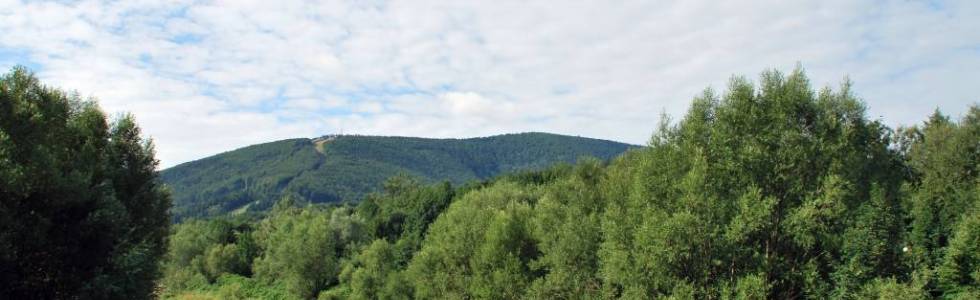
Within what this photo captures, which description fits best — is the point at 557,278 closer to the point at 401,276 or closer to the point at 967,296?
the point at 967,296

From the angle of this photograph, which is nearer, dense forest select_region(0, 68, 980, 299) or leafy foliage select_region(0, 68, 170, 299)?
leafy foliage select_region(0, 68, 170, 299)

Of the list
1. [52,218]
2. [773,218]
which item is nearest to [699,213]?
[773,218]

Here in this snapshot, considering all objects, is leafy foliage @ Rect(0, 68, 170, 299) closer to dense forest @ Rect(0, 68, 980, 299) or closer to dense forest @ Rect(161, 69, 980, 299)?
dense forest @ Rect(0, 68, 980, 299)

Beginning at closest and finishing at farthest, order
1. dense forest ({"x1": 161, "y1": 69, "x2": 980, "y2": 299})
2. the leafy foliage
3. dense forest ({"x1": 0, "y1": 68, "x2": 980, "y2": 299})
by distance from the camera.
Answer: the leafy foliage < dense forest ({"x1": 0, "y1": 68, "x2": 980, "y2": 299}) < dense forest ({"x1": 161, "y1": 69, "x2": 980, "y2": 299})

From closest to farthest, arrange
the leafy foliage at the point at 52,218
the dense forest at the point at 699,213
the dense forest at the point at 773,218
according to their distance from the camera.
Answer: the leafy foliage at the point at 52,218 < the dense forest at the point at 699,213 < the dense forest at the point at 773,218

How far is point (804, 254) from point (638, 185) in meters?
8.11

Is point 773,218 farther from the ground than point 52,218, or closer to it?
closer to it

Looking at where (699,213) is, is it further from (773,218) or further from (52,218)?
(52,218)

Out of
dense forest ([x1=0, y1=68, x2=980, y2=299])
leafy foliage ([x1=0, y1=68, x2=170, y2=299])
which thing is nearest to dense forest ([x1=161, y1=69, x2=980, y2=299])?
dense forest ([x1=0, y1=68, x2=980, y2=299])

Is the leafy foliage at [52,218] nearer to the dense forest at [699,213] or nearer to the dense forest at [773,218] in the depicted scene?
the dense forest at [699,213]

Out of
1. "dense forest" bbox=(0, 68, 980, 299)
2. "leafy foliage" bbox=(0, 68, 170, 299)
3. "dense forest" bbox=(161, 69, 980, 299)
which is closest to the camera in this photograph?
"leafy foliage" bbox=(0, 68, 170, 299)

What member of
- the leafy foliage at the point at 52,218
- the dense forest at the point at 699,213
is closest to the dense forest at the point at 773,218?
the dense forest at the point at 699,213

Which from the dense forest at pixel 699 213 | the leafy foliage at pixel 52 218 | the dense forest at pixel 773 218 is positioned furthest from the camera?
the dense forest at pixel 773 218

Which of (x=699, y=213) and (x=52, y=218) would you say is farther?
(x=699, y=213)
